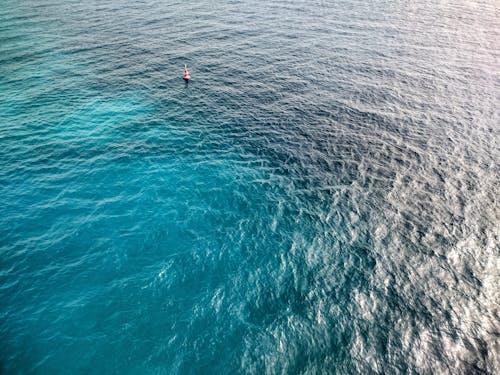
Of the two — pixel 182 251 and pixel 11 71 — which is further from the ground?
pixel 11 71

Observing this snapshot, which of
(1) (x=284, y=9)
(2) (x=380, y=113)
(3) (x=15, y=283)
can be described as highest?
(1) (x=284, y=9)

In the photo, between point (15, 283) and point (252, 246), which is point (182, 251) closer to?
point (252, 246)

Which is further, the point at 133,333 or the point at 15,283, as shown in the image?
the point at 15,283

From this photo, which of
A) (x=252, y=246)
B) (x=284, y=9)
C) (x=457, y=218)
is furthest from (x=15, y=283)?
(x=284, y=9)

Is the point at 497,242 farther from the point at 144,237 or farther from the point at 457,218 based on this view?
the point at 144,237

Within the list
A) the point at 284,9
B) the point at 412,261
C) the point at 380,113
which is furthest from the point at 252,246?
the point at 284,9

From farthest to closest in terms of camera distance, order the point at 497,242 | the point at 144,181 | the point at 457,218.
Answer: the point at 144,181
the point at 457,218
the point at 497,242

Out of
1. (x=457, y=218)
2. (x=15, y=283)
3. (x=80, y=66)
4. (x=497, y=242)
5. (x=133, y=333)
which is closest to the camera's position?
(x=133, y=333)
